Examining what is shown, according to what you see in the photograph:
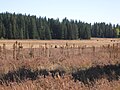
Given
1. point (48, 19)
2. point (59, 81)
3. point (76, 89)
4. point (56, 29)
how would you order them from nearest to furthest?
1. point (76, 89)
2. point (59, 81)
3. point (56, 29)
4. point (48, 19)

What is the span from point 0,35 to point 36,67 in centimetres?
10495

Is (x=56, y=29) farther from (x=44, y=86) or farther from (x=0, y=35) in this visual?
(x=44, y=86)

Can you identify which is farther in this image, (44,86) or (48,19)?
(48,19)

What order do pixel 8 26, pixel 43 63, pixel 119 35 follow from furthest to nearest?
pixel 119 35
pixel 8 26
pixel 43 63

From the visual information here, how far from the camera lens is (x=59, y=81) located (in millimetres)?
8391

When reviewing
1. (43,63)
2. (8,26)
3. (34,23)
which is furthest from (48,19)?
(43,63)

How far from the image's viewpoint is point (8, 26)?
392 feet

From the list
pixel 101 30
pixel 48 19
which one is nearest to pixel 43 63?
pixel 48 19

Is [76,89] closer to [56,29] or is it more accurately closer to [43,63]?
[43,63]

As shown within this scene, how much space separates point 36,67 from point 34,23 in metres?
111

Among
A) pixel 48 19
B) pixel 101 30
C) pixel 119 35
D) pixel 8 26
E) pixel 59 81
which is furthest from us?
pixel 101 30

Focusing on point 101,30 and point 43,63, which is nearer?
point 43,63

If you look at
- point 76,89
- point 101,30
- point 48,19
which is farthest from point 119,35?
point 76,89

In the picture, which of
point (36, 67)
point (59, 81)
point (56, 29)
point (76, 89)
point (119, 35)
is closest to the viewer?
point (76, 89)
